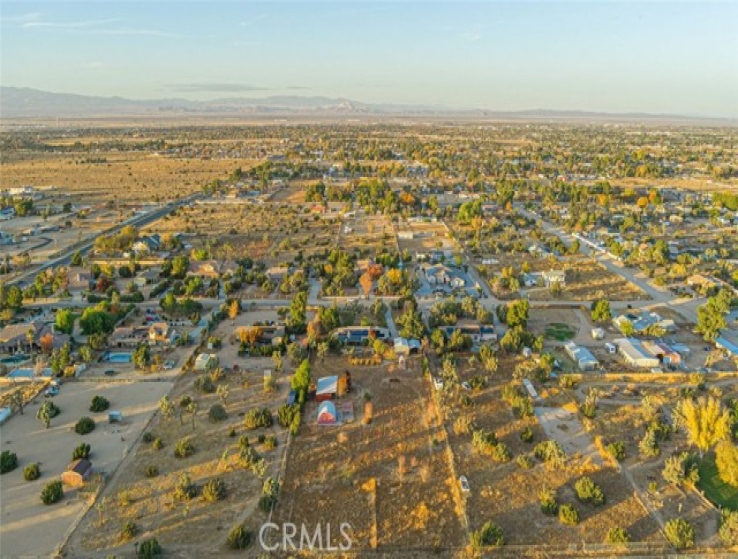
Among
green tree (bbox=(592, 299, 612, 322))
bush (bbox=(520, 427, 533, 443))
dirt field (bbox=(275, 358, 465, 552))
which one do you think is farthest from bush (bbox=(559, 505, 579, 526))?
green tree (bbox=(592, 299, 612, 322))

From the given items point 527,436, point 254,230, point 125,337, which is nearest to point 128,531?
point 527,436

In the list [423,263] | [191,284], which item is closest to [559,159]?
[423,263]

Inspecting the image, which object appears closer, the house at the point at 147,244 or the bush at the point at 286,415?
the bush at the point at 286,415

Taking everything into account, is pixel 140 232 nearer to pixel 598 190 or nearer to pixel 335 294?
pixel 335 294

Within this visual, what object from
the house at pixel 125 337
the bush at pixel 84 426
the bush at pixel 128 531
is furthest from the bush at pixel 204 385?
the bush at pixel 128 531

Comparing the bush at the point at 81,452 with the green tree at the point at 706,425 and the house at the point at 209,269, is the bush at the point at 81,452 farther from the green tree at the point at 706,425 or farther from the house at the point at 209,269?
the green tree at the point at 706,425
